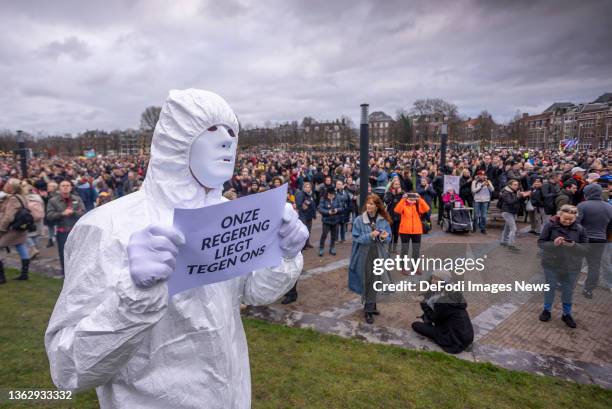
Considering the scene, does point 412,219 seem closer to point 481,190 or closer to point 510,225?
point 510,225

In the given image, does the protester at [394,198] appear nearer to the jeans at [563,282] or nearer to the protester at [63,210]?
the jeans at [563,282]

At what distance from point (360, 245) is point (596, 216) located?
4423 mm

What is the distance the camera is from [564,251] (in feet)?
17.0

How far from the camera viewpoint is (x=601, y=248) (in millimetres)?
5648

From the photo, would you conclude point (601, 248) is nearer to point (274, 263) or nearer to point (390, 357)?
point (390, 357)

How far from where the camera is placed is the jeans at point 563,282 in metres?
5.27

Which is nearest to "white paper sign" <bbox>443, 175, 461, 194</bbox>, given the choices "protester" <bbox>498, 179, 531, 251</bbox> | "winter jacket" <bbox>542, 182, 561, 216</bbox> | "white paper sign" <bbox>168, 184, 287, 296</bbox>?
"protester" <bbox>498, 179, 531, 251</bbox>

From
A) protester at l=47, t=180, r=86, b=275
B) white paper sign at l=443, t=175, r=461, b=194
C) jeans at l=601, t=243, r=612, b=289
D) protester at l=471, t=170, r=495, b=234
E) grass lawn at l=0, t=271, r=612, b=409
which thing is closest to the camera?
grass lawn at l=0, t=271, r=612, b=409

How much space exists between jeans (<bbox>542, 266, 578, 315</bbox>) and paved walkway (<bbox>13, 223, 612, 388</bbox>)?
135 mm

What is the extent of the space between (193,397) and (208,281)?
53 cm

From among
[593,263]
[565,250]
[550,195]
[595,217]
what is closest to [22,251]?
[565,250]

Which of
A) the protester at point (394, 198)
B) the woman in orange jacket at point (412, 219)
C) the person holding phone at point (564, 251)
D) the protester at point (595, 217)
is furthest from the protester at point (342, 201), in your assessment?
the protester at point (595, 217)

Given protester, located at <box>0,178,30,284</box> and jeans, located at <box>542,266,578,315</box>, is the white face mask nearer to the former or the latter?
jeans, located at <box>542,266,578,315</box>

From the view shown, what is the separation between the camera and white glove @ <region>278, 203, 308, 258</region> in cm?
174
